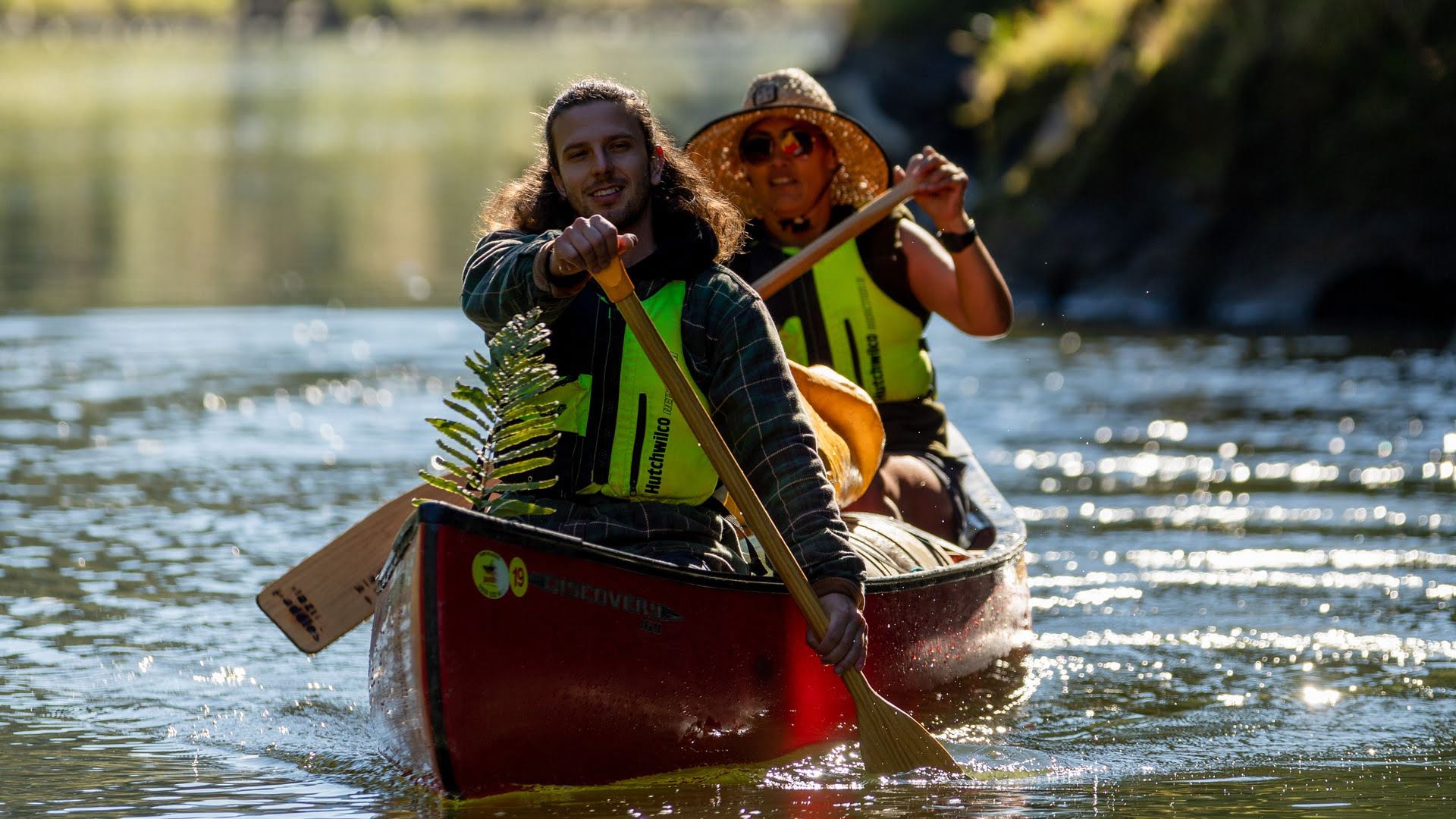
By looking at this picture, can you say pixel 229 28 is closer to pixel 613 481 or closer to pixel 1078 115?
pixel 1078 115

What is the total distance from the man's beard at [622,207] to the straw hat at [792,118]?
176 centimetres

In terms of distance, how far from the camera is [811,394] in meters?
6.29

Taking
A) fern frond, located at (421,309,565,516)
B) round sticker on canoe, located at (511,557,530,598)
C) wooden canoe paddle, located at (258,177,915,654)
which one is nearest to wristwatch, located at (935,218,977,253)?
wooden canoe paddle, located at (258,177,915,654)

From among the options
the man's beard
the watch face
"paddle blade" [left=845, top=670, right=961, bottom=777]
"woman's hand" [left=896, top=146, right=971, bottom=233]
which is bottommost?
"paddle blade" [left=845, top=670, right=961, bottom=777]

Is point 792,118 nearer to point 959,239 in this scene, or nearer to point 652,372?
point 959,239

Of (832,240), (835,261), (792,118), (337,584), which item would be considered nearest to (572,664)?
(337,584)

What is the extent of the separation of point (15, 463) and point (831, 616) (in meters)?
6.69

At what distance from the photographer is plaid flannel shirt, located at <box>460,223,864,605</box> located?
5.28 m

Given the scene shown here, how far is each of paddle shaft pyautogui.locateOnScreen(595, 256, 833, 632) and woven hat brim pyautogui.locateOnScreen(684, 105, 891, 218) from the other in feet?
7.08

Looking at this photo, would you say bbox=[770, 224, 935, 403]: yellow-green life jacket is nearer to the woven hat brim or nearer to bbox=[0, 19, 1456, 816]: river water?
the woven hat brim

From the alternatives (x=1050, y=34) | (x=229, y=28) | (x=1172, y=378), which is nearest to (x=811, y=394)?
(x=1172, y=378)

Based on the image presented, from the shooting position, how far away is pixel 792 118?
7234mm

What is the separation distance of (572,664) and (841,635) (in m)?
0.69

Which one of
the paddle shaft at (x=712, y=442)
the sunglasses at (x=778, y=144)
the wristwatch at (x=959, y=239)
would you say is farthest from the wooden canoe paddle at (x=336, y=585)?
the wristwatch at (x=959, y=239)
